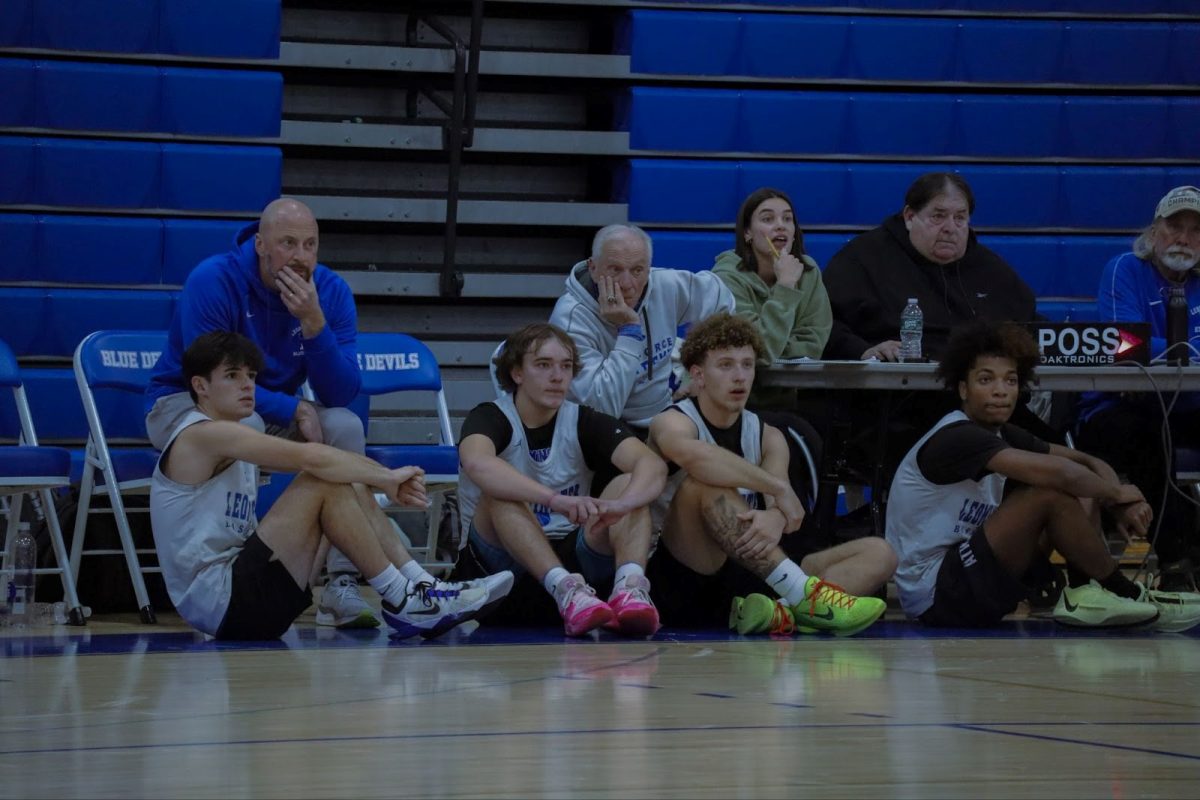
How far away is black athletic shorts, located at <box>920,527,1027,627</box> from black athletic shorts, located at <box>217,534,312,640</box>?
68.0 inches

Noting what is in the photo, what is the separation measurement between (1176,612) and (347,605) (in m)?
2.28

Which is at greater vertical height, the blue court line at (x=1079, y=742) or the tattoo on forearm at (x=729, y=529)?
the tattoo on forearm at (x=729, y=529)

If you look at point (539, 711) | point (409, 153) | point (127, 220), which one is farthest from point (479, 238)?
point (539, 711)

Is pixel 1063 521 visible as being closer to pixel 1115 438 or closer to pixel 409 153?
pixel 1115 438

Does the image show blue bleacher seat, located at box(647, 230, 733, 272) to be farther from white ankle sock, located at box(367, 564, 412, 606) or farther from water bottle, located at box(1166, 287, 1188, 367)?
white ankle sock, located at box(367, 564, 412, 606)

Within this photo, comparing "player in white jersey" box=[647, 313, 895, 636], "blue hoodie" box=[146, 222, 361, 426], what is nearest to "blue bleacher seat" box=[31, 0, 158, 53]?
"blue hoodie" box=[146, 222, 361, 426]

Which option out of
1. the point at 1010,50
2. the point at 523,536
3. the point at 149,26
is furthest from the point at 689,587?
the point at 1010,50

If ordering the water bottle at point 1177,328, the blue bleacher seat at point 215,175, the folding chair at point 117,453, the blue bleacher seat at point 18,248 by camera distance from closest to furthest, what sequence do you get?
1. the folding chair at point 117,453
2. the water bottle at point 1177,328
3. the blue bleacher seat at point 18,248
4. the blue bleacher seat at point 215,175

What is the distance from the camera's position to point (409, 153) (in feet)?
25.8

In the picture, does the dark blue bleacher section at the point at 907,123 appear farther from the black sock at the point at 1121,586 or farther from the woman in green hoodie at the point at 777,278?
the black sock at the point at 1121,586

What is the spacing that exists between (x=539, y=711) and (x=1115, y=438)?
3.26 metres

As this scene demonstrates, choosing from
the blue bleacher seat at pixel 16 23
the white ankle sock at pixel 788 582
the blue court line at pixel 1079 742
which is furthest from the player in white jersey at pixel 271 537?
the blue bleacher seat at pixel 16 23

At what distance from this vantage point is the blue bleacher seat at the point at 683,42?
7.86 m

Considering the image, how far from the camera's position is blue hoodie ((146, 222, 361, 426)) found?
16.1ft
